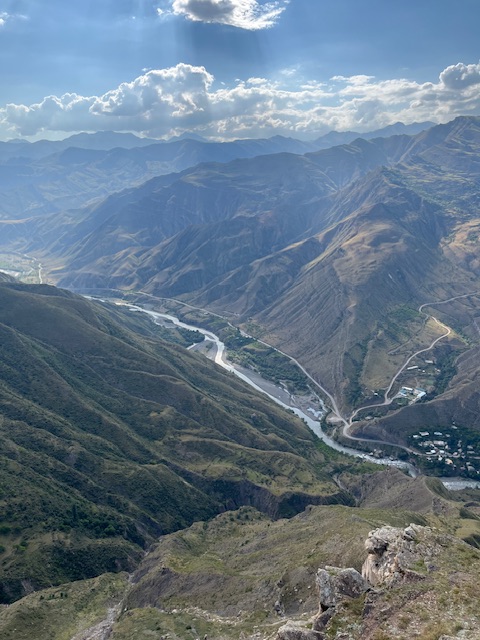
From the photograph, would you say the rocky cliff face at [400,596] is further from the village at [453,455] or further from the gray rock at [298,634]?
the village at [453,455]

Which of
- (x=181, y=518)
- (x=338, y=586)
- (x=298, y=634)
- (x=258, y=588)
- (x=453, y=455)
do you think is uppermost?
(x=338, y=586)

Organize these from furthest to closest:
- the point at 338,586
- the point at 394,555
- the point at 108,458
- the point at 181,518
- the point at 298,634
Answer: the point at 108,458, the point at 181,518, the point at 394,555, the point at 338,586, the point at 298,634

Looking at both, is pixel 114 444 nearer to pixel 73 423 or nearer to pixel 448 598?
pixel 73 423

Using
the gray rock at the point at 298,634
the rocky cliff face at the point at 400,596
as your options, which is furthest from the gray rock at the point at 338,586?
the gray rock at the point at 298,634

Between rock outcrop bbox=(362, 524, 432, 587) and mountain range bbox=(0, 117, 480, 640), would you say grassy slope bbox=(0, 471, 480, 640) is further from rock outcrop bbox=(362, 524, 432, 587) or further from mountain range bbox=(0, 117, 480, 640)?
rock outcrop bbox=(362, 524, 432, 587)

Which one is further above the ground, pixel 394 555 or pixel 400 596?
pixel 400 596

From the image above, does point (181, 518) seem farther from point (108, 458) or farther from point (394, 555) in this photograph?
point (394, 555)

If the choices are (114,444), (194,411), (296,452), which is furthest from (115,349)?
(296,452)

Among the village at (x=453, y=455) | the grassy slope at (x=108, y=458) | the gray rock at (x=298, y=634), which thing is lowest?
the village at (x=453, y=455)

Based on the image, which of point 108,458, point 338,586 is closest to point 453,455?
point 108,458

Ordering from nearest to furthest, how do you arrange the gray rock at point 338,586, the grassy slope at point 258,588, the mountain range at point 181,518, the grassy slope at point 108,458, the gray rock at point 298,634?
the gray rock at point 298,634
the grassy slope at point 258,588
the gray rock at point 338,586
the mountain range at point 181,518
the grassy slope at point 108,458

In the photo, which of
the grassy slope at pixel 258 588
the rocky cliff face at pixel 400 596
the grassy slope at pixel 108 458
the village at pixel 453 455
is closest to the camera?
the rocky cliff face at pixel 400 596
